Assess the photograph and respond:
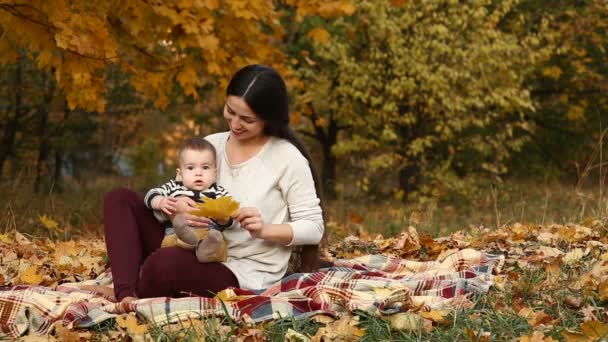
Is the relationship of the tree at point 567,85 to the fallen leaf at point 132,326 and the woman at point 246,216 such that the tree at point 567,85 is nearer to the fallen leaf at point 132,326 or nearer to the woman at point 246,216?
the woman at point 246,216

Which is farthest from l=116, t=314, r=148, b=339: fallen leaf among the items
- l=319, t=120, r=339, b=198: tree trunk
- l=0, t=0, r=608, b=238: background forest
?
l=319, t=120, r=339, b=198: tree trunk

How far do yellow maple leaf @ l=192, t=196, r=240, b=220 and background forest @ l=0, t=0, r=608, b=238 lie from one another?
294 centimetres

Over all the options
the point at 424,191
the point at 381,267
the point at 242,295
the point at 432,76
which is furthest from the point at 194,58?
the point at 424,191

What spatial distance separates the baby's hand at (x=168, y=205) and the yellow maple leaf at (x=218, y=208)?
0.19m

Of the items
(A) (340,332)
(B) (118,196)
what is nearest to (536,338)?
(A) (340,332)

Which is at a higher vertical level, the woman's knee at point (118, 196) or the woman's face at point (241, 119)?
the woman's face at point (241, 119)

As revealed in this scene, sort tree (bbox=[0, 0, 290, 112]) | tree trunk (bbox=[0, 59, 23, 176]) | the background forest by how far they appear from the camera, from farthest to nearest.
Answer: tree trunk (bbox=[0, 59, 23, 176])
the background forest
tree (bbox=[0, 0, 290, 112])

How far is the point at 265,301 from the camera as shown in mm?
3123

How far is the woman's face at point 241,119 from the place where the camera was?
3.49 metres

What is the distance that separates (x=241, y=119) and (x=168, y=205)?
478 mm

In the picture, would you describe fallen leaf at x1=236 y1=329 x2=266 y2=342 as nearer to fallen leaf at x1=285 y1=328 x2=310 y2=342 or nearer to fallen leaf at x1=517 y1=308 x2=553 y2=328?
fallen leaf at x1=285 y1=328 x2=310 y2=342

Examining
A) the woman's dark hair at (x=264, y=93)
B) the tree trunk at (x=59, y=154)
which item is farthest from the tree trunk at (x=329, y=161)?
the woman's dark hair at (x=264, y=93)

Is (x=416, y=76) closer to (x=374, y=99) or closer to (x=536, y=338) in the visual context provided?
(x=374, y=99)

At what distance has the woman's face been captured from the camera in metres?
3.49
